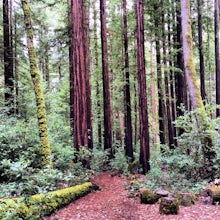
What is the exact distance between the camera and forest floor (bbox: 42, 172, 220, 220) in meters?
6.50

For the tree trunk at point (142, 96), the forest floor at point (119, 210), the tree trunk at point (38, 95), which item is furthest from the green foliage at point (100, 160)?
the tree trunk at point (38, 95)

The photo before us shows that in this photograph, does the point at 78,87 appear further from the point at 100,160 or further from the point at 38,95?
the point at 100,160

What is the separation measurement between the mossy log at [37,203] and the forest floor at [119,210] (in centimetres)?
17

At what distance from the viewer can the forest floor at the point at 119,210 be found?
6500 millimetres

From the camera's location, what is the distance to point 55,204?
6906 mm

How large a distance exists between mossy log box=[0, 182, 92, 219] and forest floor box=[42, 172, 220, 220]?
17cm

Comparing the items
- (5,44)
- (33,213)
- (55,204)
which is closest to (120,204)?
(55,204)

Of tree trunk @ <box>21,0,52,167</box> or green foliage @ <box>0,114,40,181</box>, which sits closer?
tree trunk @ <box>21,0,52,167</box>

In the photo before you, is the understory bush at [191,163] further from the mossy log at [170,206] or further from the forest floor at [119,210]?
the mossy log at [170,206]

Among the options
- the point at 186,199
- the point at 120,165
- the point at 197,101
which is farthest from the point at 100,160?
the point at 186,199

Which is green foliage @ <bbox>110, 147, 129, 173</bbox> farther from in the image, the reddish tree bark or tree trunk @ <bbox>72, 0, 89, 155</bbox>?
the reddish tree bark

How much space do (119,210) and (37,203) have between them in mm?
2435

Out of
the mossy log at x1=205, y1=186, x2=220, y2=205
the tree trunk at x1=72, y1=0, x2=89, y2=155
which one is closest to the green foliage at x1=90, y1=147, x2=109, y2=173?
the tree trunk at x1=72, y1=0, x2=89, y2=155

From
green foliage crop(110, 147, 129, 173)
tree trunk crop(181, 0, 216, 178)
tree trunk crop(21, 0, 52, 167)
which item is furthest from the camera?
green foliage crop(110, 147, 129, 173)
